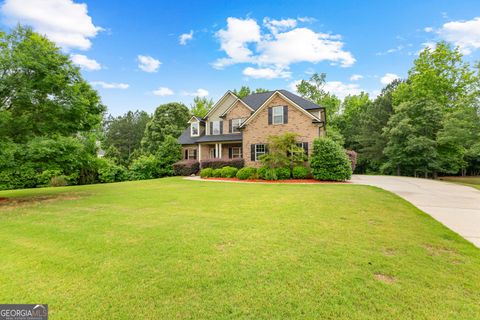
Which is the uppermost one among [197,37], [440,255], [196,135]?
[197,37]

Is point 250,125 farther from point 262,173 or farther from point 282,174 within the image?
point 282,174

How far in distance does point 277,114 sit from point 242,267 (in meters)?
17.2

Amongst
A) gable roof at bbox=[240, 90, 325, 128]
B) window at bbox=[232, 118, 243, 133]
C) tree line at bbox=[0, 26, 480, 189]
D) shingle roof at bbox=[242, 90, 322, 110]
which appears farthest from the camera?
window at bbox=[232, 118, 243, 133]

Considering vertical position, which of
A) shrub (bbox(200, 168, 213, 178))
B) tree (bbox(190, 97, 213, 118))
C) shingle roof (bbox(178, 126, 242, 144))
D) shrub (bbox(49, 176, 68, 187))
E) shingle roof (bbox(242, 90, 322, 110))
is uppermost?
tree (bbox(190, 97, 213, 118))

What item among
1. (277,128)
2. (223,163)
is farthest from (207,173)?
(277,128)

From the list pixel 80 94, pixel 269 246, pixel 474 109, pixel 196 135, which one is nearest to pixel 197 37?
pixel 196 135

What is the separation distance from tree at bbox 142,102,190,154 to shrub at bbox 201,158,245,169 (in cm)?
1701

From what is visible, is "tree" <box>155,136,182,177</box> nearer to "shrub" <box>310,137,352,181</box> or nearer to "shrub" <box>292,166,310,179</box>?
"shrub" <box>292,166,310,179</box>

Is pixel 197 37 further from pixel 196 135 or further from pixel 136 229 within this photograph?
pixel 136 229

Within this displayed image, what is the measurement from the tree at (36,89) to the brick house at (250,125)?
42.6ft

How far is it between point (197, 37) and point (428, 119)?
26.2 meters

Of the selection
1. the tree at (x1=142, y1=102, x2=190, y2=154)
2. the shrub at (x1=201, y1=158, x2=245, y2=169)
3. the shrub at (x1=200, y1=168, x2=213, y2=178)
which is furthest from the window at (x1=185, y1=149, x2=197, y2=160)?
the tree at (x1=142, y1=102, x2=190, y2=154)

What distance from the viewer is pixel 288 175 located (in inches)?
671

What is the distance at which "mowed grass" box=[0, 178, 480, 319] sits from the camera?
2.49 m
